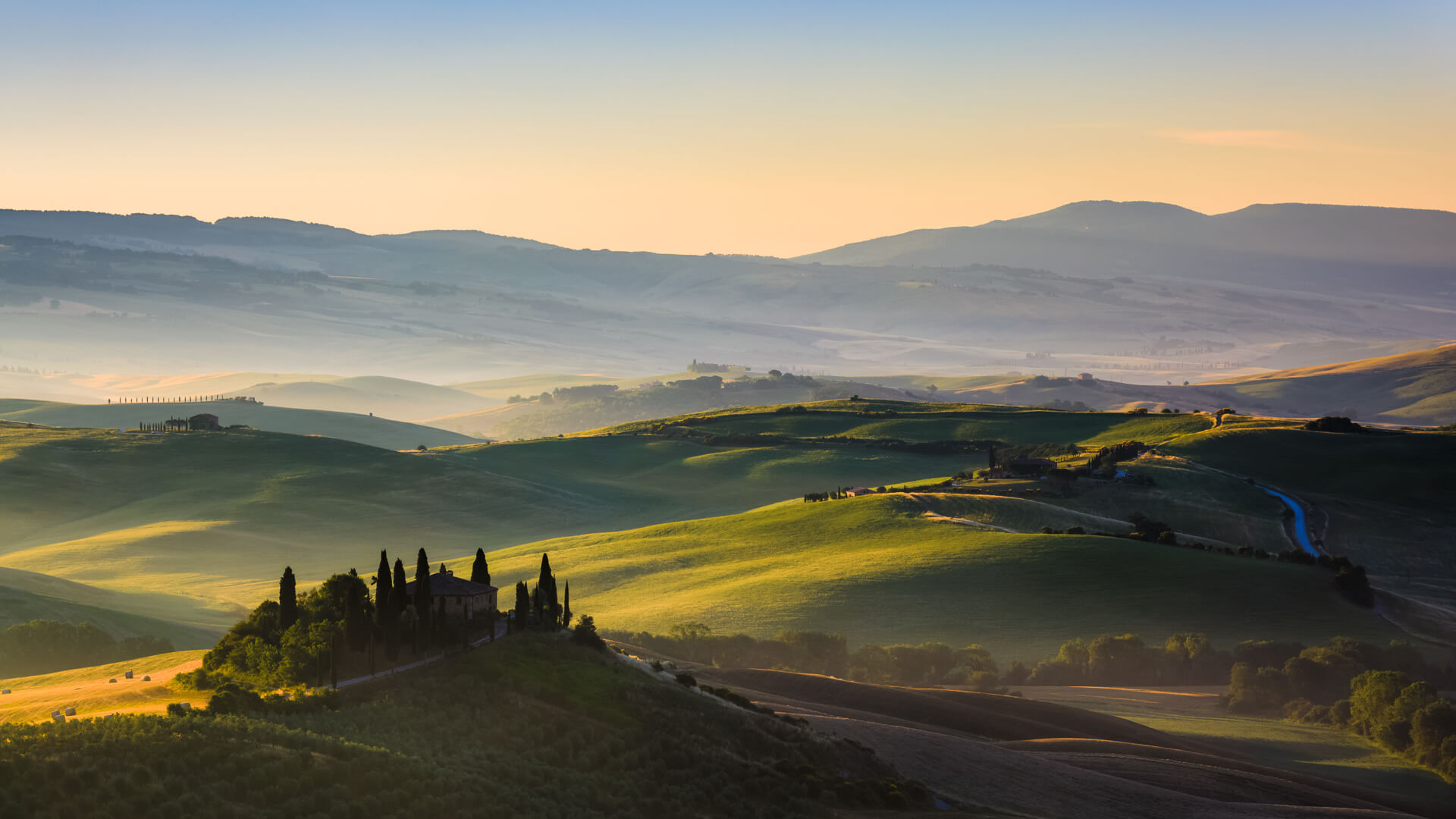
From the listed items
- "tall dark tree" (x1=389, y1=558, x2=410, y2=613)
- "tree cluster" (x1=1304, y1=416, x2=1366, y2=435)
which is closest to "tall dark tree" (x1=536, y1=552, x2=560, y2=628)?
"tall dark tree" (x1=389, y1=558, x2=410, y2=613)

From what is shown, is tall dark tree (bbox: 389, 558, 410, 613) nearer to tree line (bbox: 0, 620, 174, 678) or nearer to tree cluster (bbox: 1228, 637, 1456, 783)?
tree line (bbox: 0, 620, 174, 678)

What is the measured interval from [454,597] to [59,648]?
3768cm

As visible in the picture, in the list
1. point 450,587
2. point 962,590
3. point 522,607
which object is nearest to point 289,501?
point 962,590

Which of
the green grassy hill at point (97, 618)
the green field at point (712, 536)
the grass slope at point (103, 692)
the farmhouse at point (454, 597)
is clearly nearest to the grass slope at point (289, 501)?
the green field at point (712, 536)

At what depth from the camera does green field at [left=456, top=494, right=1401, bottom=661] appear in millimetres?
95812

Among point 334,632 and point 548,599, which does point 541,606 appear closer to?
point 548,599

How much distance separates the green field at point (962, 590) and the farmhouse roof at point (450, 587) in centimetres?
4424

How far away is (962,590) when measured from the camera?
103125 millimetres

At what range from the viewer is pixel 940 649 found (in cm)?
8925

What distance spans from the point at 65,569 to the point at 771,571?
71.5 m

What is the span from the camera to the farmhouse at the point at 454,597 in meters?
50.5

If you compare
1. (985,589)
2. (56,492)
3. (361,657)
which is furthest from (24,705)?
(56,492)

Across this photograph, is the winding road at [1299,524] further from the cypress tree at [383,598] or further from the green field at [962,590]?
the cypress tree at [383,598]

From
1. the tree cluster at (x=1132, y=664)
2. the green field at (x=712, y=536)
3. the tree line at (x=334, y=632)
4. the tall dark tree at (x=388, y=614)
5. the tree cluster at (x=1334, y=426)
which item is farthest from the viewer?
the tree cluster at (x=1334, y=426)
